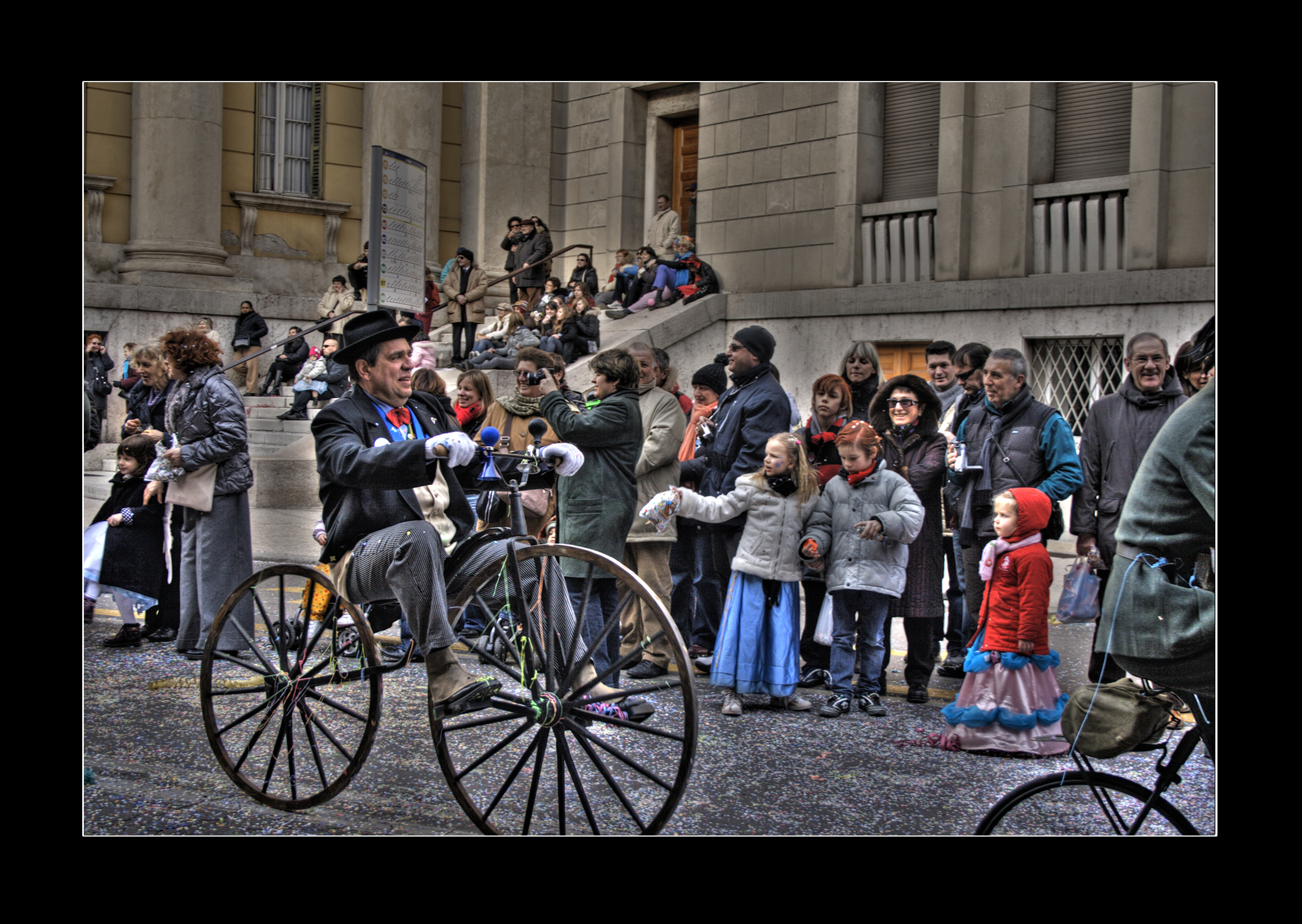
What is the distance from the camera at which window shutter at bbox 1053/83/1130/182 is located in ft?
43.3

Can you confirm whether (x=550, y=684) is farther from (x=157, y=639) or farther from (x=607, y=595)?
(x=157, y=639)

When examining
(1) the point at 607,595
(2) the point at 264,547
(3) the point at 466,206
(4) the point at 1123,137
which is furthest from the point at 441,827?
(3) the point at 466,206

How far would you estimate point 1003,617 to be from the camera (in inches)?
205

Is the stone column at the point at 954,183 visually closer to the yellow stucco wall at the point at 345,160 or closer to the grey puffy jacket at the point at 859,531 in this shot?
the grey puffy jacket at the point at 859,531

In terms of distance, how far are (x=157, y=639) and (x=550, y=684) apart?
4.38 metres

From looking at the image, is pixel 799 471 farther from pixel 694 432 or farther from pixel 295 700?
pixel 295 700

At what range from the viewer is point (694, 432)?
7703 mm

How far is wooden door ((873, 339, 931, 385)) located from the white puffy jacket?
917cm

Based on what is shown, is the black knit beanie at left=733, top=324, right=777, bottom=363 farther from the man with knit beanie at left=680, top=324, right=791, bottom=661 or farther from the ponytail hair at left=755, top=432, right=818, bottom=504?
the ponytail hair at left=755, top=432, right=818, bottom=504

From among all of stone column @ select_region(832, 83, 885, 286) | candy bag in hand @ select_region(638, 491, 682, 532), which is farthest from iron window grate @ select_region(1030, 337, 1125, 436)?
candy bag in hand @ select_region(638, 491, 682, 532)

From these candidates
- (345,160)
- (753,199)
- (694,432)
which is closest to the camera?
(694,432)

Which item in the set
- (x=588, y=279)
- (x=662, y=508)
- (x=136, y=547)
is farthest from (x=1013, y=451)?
(x=588, y=279)

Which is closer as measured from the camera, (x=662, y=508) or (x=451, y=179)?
(x=662, y=508)

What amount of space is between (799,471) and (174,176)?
52.7 feet
